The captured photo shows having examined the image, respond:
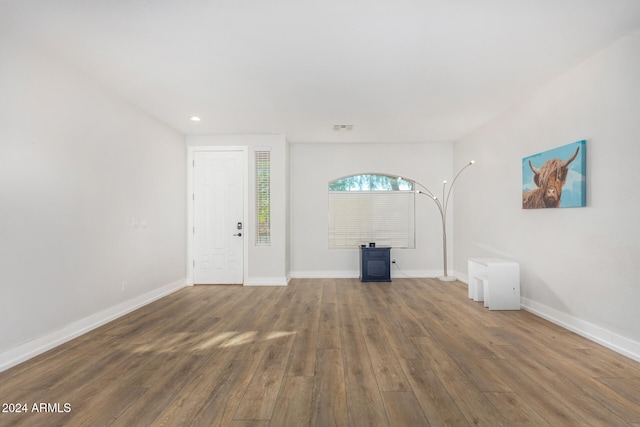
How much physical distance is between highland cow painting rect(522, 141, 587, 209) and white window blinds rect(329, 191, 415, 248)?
256 cm

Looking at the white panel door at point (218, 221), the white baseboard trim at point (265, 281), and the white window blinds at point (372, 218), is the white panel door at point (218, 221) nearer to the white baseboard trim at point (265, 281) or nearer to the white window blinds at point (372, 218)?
the white baseboard trim at point (265, 281)

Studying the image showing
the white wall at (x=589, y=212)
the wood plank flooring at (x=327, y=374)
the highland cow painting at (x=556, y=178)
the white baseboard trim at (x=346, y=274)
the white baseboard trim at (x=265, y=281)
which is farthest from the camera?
the white baseboard trim at (x=346, y=274)

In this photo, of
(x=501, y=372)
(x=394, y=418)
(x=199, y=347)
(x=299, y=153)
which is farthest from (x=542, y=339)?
(x=299, y=153)

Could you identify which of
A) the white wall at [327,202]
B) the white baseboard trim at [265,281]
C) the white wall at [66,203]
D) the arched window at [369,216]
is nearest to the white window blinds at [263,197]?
the white baseboard trim at [265,281]

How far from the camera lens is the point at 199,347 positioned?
2.86 metres

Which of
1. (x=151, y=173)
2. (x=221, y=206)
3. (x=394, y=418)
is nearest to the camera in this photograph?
(x=394, y=418)

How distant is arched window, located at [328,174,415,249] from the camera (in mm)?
6363

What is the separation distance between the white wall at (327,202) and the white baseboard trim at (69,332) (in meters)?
2.86

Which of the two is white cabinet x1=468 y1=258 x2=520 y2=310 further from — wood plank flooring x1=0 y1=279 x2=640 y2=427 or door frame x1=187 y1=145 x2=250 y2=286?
door frame x1=187 y1=145 x2=250 y2=286

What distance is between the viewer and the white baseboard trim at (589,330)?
261cm

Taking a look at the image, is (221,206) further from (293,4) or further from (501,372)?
(501,372)

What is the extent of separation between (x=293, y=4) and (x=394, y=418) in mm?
2821

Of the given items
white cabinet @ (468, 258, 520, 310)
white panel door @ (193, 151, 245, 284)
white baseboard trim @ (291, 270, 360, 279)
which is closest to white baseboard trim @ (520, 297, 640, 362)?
white cabinet @ (468, 258, 520, 310)

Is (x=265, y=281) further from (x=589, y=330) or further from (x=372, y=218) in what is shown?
(x=589, y=330)
